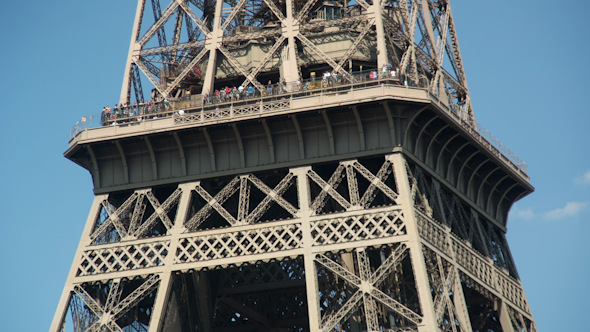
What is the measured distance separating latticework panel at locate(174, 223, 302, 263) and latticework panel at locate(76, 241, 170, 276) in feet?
3.26

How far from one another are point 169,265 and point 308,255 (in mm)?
6164

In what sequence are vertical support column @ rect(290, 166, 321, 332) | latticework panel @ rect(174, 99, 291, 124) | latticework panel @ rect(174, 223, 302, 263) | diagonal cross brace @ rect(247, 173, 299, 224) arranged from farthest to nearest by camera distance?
latticework panel @ rect(174, 99, 291, 124)
diagonal cross brace @ rect(247, 173, 299, 224)
latticework panel @ rect(174, 223, 302, 263)
vertical support column @ rect(290, 166, 321, 332)

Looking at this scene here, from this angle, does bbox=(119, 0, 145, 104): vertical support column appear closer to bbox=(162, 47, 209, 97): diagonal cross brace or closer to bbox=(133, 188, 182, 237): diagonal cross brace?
bbox=(162, 47, 209, 97): diagonal cross brace

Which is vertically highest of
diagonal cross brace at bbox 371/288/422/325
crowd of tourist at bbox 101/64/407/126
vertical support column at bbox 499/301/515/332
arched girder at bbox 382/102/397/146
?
crowd of tourist at bbox 101/64/407/126

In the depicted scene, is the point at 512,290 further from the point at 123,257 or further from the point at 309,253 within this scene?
the point at 123,257

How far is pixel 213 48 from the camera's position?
52.1m

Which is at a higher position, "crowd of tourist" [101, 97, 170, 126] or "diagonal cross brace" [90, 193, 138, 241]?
"crowd of tourist" [101, 97, 170, 126]

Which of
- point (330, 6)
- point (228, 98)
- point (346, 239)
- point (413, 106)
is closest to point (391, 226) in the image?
point (346, 239)

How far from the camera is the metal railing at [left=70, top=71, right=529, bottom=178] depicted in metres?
47.2

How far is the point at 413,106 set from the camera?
46.4 meters

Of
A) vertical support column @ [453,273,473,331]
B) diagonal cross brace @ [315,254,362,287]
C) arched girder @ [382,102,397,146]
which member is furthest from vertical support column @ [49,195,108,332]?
vertical support column @ [453,273,473,331]

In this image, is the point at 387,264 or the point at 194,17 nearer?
the point at 387,264

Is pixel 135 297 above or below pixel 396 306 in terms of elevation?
above

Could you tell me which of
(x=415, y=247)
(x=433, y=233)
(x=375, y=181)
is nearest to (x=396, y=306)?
(x=415, y=247)
